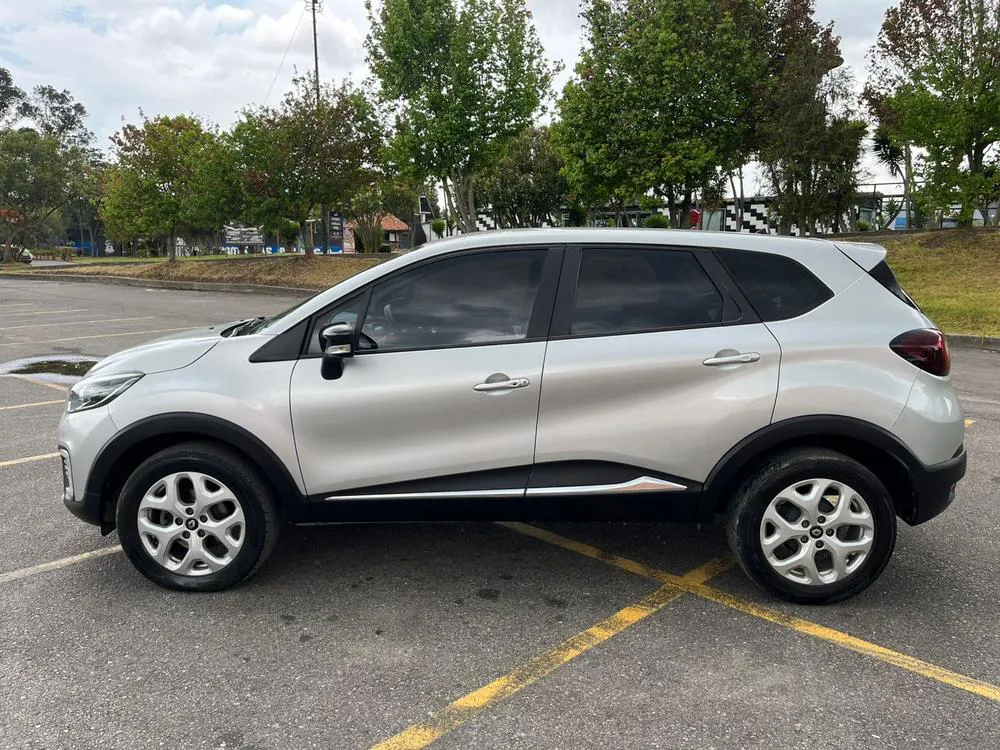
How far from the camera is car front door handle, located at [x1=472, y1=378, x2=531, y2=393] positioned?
3.30 metres

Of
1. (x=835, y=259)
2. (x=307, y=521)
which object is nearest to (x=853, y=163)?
(x=835, y=259)

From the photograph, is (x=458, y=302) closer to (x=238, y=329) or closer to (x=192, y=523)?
(x=238, y=329)

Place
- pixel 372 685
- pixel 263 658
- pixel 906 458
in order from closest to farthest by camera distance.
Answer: pixel 372 685 → pixel 263 658 → pixel 906 458

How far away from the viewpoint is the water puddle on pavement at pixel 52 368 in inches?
353

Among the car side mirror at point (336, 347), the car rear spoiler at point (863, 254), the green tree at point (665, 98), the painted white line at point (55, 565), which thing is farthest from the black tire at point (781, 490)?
the green tree at point (665, 98)

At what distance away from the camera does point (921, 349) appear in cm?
331

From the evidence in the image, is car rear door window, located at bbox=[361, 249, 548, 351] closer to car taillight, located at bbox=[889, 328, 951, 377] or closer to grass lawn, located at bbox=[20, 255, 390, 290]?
car taillight, located at bbox=[889, 328, 951, 377]

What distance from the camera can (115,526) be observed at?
11.7 feet

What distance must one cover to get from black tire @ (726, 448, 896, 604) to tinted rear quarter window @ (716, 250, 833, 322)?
641 millimetres

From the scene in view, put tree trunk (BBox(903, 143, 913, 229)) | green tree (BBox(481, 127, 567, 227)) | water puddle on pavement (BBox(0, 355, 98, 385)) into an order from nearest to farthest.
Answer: water puddle on pavement (BBox(0, 355, 98, 385))
tree trunk (BBox(903, 143, 913, 229))
green tree (BBox(481, 127, 567, 227))

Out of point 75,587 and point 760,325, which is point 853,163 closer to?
point 760,325

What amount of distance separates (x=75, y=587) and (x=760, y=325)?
11.2 ft

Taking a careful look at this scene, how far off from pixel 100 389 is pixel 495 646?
7.09 ft

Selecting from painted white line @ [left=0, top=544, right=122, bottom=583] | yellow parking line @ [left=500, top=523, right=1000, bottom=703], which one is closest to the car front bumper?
painted white line @ [left=0, top=544, right=122, bottom=583]
